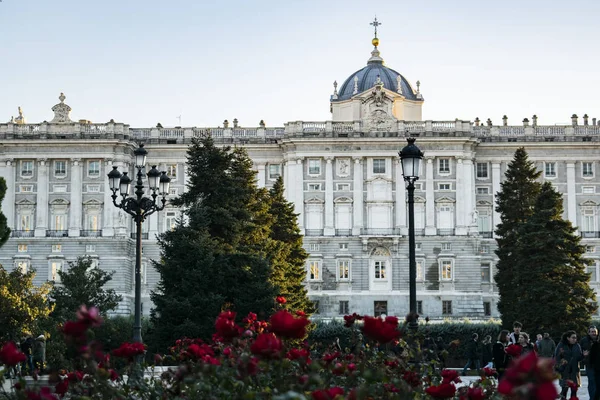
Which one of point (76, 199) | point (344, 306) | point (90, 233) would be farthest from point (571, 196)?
point (76, 199)

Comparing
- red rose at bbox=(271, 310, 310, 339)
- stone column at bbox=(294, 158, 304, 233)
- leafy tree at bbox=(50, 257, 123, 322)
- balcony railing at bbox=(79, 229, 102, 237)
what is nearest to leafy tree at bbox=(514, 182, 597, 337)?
leafy tree at bbox=(50, 257, 123, 322)

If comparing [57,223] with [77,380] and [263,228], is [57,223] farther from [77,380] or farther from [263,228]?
[77,380]

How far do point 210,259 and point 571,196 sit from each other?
161ft

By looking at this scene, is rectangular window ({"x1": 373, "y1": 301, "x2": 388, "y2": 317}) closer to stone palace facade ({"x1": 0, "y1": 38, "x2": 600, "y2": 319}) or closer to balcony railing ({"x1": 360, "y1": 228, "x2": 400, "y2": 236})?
stone palace facade ({"x1": 0, "y1": 38, "x2": 600, "y2": 319})

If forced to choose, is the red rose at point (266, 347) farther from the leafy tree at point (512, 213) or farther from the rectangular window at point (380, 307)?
the rectangular window at point (380, 307)

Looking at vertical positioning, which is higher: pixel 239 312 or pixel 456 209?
pixel 456 209

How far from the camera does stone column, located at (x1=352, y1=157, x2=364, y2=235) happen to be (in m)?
77.7

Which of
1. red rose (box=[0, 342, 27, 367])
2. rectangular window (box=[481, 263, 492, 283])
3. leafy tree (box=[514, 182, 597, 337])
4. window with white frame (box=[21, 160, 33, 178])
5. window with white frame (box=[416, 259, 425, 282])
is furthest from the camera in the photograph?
window with white frame (box=[21, 160, 33, 178])

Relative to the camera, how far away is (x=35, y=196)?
257ft

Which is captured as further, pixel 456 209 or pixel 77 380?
pixel 456 209

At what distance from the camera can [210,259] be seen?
3662cm

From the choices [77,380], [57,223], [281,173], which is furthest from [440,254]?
[77,380]

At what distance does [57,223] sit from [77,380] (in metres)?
69.2

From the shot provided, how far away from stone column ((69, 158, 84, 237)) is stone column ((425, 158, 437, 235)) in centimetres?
2489
